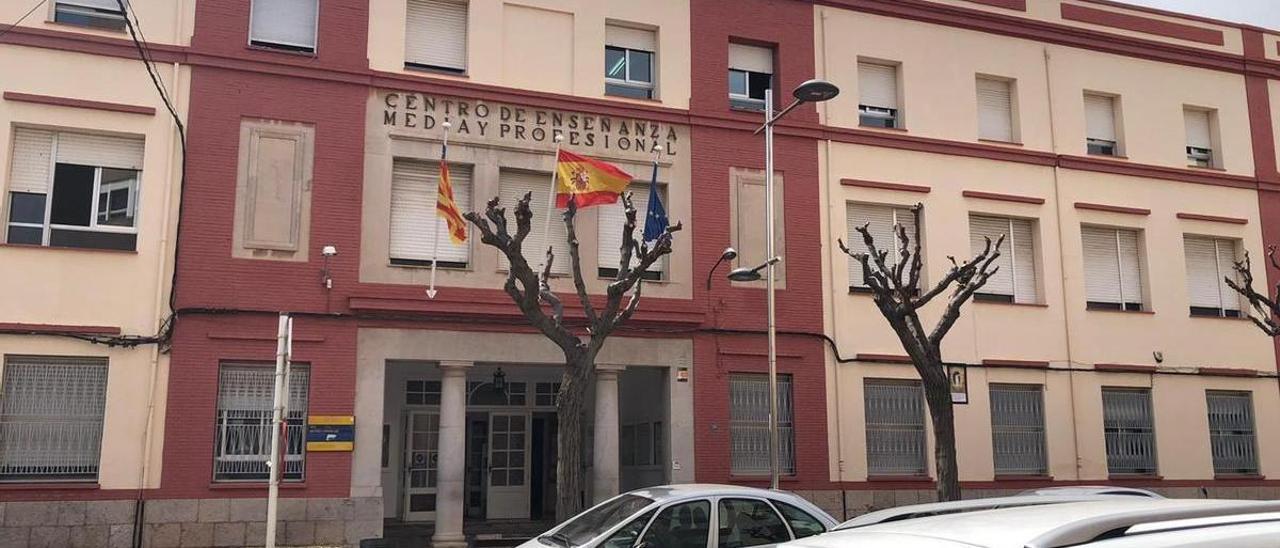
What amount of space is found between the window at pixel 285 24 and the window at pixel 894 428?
38.5 feet

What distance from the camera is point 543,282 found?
15391 millimetres

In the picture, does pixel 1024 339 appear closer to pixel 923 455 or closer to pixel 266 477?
pixel 923 455

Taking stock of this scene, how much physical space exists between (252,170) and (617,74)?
263 inches

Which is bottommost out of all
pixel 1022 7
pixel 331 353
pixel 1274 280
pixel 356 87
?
pixel 331 353

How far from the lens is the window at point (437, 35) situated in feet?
61.1

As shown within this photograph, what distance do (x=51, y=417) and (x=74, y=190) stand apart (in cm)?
345

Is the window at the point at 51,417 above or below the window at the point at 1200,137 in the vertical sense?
below

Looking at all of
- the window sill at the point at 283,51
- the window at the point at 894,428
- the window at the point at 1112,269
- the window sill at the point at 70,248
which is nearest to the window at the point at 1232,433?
the window at the point at 1112,269

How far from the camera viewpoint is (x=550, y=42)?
19203 mm

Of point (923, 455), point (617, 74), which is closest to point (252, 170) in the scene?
point (617, 74)

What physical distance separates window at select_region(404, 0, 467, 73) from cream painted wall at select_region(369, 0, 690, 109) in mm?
271

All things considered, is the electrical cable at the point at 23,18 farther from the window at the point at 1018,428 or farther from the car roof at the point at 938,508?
the window at the point at 1018,428

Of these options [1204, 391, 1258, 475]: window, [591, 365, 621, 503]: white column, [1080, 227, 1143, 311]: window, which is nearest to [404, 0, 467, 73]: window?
[591, 365, 621, 503]: white column

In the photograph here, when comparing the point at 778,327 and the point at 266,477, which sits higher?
the point at 778,327
